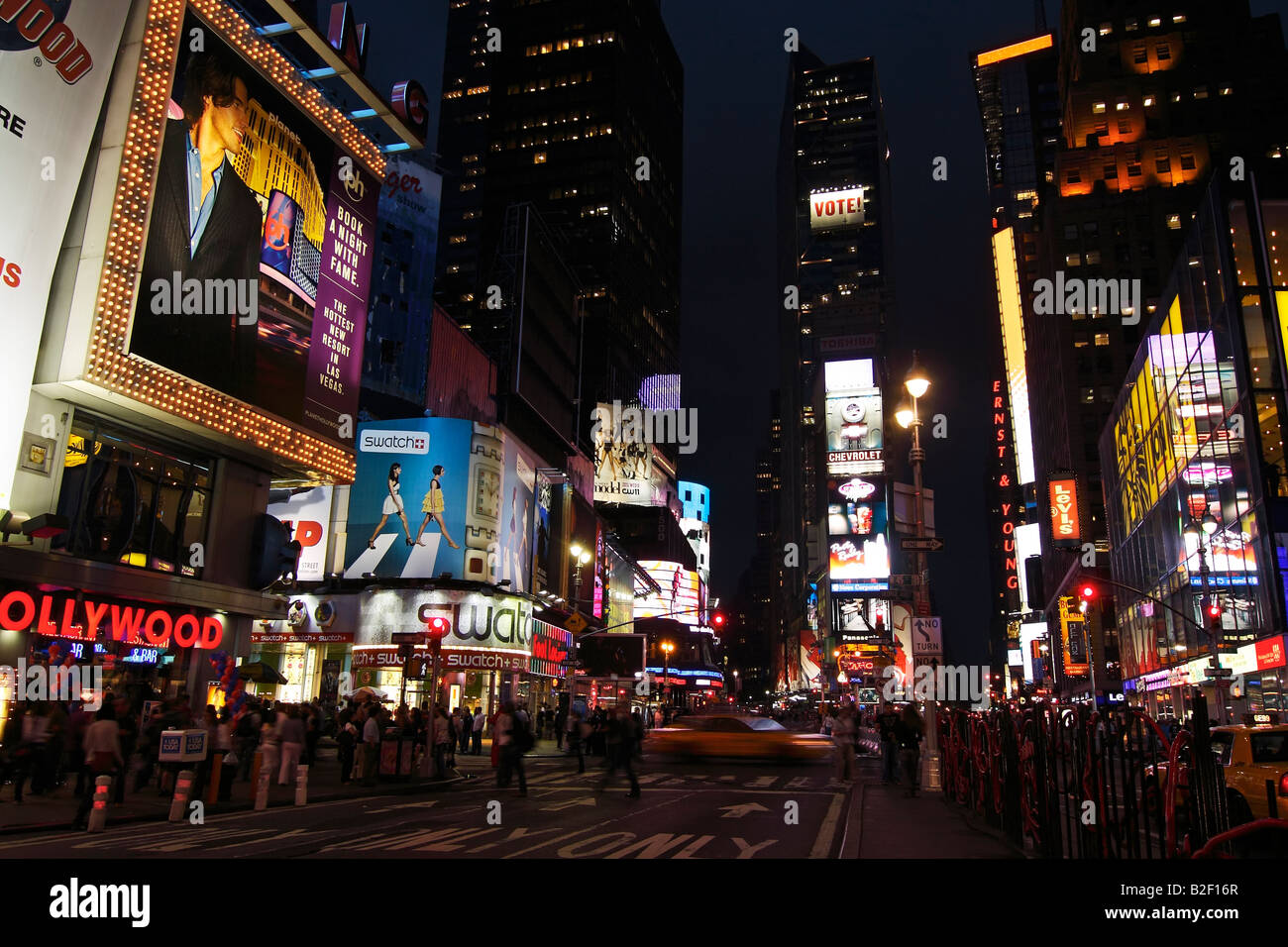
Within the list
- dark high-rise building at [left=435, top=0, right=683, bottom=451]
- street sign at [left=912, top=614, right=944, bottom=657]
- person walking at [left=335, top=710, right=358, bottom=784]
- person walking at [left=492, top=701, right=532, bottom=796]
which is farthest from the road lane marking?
dark high-rise building at [left=435, top=0, right=683, bottom=451]

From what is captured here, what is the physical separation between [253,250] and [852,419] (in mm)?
95850

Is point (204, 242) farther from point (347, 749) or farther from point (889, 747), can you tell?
point (889, 747)

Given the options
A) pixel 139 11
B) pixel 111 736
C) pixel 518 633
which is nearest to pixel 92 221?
pixel 139 11

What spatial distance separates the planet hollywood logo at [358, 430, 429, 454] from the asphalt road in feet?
75.6

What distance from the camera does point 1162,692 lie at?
4931cm

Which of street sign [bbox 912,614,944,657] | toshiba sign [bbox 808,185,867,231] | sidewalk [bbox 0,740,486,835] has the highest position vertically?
toshiba sign [bbox 808,185,867,231]

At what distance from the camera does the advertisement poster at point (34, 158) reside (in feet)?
59.0

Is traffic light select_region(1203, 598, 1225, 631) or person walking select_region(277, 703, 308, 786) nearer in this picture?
person walking select_region(277, 703, 308, 786)

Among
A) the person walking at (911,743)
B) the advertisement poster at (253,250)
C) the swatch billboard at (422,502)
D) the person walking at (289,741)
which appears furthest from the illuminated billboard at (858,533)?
the person walking at (289,741)

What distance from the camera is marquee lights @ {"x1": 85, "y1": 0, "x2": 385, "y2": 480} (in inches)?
771

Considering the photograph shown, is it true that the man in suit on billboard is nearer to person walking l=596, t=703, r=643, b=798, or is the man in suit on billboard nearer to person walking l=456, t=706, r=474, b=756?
person walking l=596, t=703, r=643, b=798

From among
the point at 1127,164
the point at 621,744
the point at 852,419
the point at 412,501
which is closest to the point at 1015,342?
the point at 1127,164

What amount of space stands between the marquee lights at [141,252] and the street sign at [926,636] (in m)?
17.8

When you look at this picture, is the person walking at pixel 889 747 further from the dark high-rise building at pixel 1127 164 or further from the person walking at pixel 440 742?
the dark high-rise building at pixel 1127 164
